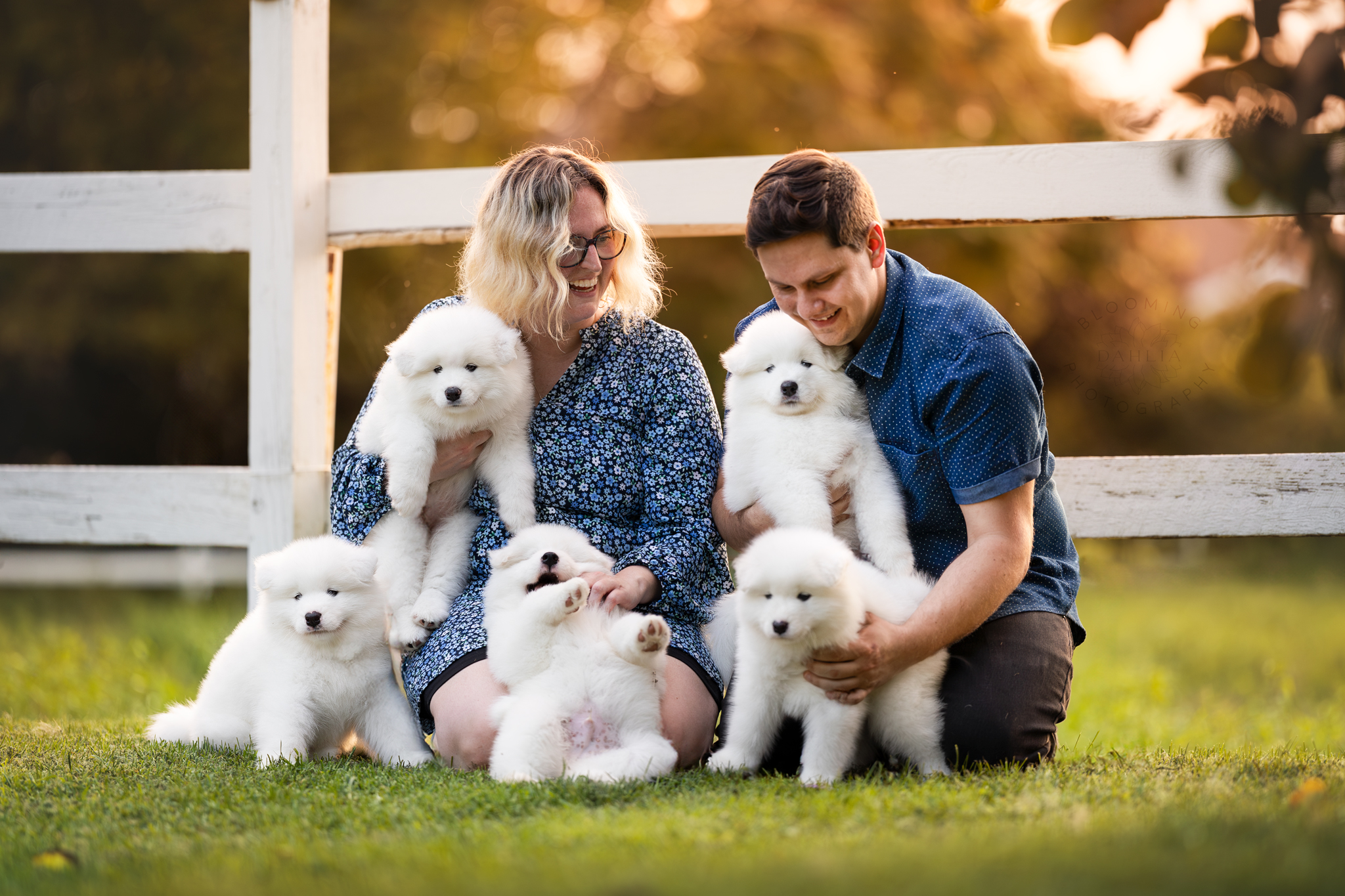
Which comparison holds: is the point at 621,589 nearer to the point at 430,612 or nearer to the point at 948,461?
the point at 430,612

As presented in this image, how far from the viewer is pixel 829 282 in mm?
2750

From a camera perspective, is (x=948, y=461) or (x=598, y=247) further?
(x=598, y=247)

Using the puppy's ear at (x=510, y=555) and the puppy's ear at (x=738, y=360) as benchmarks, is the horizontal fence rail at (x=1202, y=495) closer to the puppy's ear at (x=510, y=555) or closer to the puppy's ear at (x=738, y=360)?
the puppy's ear at (x=738, y=360)

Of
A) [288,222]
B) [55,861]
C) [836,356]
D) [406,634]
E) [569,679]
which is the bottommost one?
[55,861]

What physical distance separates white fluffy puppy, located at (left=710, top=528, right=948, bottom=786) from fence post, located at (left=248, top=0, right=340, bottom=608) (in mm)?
1781

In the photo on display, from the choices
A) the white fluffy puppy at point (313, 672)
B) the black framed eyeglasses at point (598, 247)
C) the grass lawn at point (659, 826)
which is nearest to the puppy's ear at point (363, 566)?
the white fluffy puppy at point (313, 672)

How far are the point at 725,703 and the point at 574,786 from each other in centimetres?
77

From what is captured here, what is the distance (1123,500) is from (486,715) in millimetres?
2044

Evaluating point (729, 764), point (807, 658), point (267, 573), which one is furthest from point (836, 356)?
point (267, 573)

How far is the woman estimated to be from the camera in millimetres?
3062

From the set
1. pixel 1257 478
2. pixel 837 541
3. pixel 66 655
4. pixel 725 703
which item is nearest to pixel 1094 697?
pixel 1257 478

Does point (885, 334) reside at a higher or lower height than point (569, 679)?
higher

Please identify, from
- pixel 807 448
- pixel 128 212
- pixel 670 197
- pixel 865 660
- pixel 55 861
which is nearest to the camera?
pixel 55 861

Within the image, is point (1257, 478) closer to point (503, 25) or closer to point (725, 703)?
point (725, 703)
